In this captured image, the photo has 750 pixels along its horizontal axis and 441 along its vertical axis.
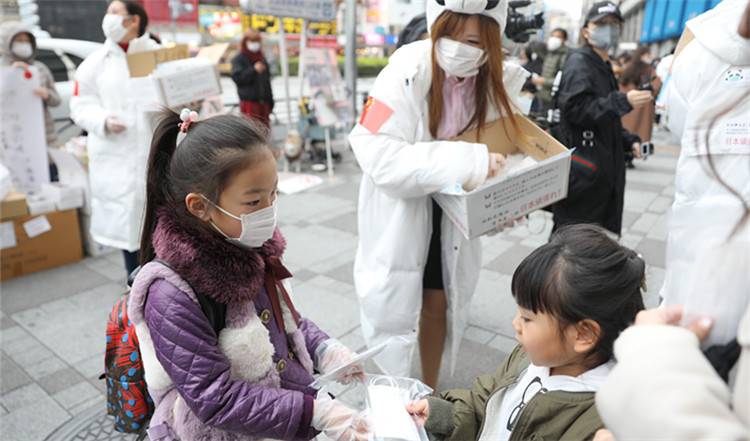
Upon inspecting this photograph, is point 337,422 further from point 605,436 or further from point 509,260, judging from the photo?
point 509,260

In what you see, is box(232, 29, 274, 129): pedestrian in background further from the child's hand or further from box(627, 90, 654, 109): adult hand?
the child's hand

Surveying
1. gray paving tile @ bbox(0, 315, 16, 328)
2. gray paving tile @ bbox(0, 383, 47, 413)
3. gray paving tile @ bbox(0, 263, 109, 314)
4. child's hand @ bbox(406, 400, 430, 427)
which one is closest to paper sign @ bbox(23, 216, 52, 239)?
gray paving tile @ bbox(0, 263, 109, 314)

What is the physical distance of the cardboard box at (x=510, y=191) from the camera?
1769 mm

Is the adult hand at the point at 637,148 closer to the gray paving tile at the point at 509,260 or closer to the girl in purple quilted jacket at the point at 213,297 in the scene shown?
the gray paving tile at the point at 509,260

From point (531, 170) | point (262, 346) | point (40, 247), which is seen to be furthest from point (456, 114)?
point (40, 247)

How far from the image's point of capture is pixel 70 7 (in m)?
Result: 9.66

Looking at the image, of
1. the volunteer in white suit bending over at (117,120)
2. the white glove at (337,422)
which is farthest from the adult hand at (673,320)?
the volunteer in white suit bending over at (117,120)

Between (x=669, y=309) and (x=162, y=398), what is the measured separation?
1176mm

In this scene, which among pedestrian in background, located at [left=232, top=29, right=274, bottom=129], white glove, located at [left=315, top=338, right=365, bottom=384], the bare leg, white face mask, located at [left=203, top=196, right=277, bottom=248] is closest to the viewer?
white face mask, located at [left=203, top=196, right=277, bottom=248]

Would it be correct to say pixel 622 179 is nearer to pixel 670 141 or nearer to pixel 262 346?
pixel 262 346

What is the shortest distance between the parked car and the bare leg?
630 centimetres

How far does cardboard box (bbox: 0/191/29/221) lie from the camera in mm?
3879

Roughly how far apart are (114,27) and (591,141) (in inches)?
112

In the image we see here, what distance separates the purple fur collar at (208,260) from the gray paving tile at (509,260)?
3.06 metres
